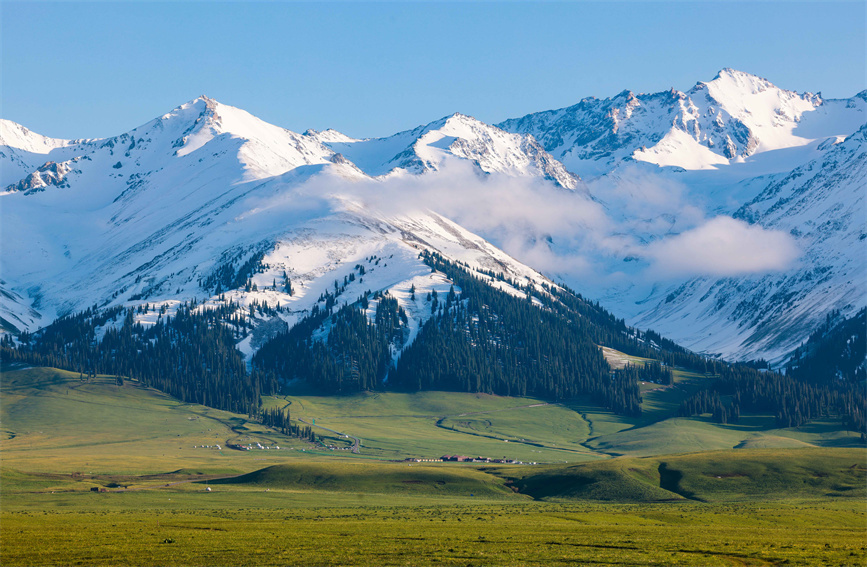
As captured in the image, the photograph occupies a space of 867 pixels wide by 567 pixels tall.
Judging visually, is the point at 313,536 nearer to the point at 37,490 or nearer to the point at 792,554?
the point at 792,554

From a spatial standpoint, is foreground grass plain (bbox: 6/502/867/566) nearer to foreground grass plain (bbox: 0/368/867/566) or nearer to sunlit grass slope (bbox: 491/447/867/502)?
foreground grass plain (bbox: 0/368/867/566)

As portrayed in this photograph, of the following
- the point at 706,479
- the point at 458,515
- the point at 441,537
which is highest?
the point at 706,479

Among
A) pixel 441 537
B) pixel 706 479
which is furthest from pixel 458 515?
pixel 706 479

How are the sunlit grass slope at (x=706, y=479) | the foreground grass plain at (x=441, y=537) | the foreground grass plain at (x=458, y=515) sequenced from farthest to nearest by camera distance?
the sunlit grass slope at (x=706, y=479) → the foreground grass plain at (x=458, y=515) → the foreground grass plain at (x=441, y=537)

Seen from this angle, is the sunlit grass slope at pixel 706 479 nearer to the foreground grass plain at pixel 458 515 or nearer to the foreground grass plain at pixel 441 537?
the foreground grass plain at pixel 458 515

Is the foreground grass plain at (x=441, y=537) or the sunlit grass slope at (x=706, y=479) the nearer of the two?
the foreground grass plain at (x=441, y=537)

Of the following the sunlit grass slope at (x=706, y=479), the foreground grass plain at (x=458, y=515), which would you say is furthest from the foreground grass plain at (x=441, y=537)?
the sunlit grass slope at (x=706, y=479)

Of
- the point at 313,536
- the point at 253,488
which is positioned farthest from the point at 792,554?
the point at 253,488

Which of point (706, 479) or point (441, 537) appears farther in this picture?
point (706, 479)

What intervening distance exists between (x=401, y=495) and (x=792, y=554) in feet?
321

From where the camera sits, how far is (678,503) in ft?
525

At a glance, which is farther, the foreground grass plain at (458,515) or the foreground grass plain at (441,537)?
the foreground grass plain at (458,515)

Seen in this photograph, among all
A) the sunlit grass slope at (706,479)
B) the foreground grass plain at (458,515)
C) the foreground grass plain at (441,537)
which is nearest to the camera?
the foreground grass plain at (441,537)

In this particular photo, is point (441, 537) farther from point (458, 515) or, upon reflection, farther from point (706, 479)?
point (706, 479)
